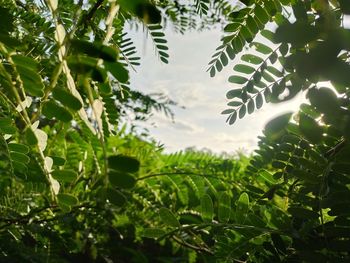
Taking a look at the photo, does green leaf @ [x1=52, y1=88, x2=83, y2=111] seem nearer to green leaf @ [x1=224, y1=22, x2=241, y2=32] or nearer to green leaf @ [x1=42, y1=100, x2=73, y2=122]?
green leaf @ [x1=42, y1=100, x2=73, y2=122]

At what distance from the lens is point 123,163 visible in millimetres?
427

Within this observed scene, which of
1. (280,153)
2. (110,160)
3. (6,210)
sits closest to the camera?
(110,160)

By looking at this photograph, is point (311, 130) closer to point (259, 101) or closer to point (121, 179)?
point (121, 179)

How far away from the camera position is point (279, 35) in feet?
1.64

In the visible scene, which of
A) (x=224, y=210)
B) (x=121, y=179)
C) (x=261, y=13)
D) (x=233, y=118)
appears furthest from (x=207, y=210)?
(x=121, y=179)

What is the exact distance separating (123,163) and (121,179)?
3cm

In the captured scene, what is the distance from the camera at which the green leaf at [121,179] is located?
0.45m

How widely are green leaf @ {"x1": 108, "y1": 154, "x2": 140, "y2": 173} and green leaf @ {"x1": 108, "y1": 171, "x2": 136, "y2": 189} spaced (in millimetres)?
16

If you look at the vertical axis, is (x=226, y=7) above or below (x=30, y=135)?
above

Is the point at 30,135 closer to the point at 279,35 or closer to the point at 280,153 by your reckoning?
the point at 279,35

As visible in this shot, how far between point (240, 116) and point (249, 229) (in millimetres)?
282

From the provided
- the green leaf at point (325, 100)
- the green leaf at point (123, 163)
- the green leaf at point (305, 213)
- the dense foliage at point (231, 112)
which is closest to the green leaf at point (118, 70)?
the dense foliage at point (231, 112)

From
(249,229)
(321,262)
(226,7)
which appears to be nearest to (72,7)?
(249,229)

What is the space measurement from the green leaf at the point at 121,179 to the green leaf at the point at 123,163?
0.02m
